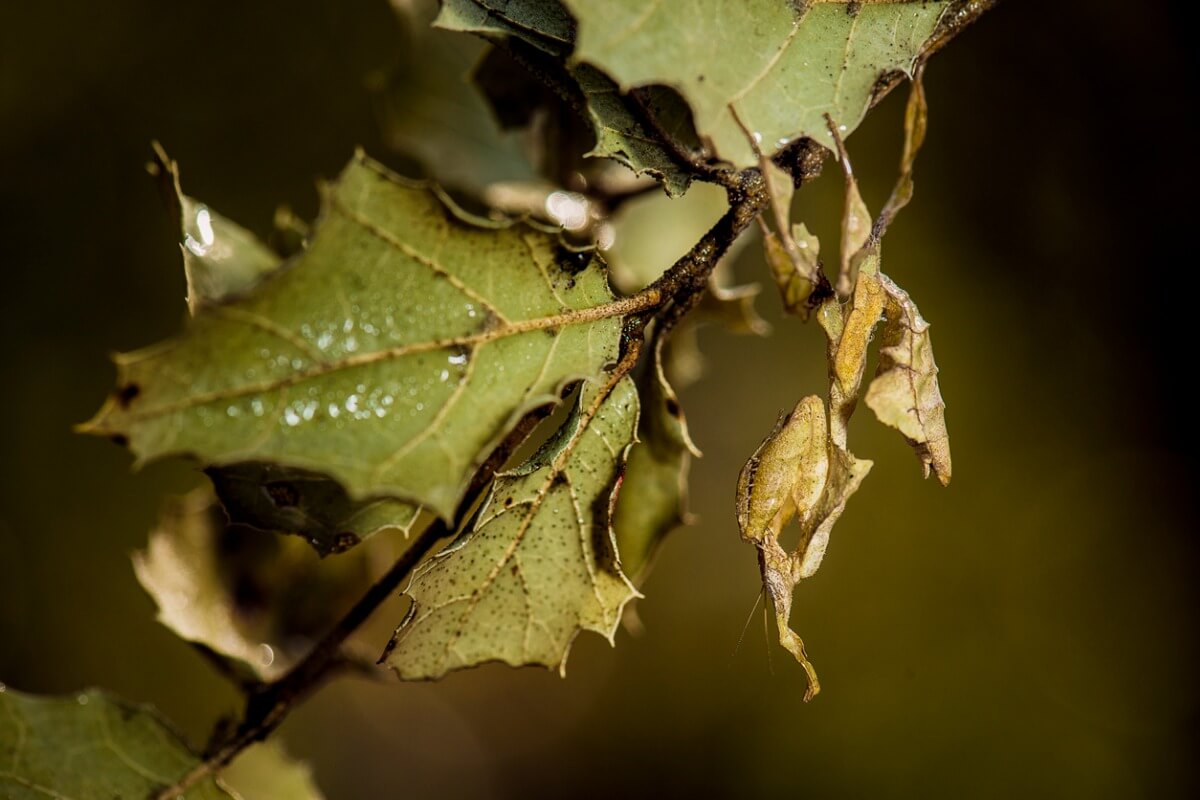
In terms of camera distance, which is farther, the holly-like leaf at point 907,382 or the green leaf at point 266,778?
the green leaf at point 266,778

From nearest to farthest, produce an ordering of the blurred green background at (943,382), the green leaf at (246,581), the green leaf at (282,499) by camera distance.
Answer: the green leaf at (282,499), the green leaf at (246,581), the blurred green background at (943,382)

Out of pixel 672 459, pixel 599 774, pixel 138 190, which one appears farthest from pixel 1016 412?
pixel 138 190

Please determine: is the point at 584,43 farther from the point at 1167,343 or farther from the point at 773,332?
the point at 1167,343

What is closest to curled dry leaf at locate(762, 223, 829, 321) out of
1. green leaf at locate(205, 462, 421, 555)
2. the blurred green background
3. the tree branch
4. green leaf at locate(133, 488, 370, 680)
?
the tree branch

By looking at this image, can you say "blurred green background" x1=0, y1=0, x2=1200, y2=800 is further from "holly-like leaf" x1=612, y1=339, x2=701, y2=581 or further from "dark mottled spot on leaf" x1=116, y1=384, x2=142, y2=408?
"dark mottled spot on leaf" x1=116, y1=384, x2=142, y2=408

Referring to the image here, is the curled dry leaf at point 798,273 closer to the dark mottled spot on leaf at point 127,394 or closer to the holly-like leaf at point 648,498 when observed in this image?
the holly-like leaf at point 648,498

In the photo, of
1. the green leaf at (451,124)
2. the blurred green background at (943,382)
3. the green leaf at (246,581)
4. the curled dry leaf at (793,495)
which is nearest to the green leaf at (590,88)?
the curled dry leaf at (793,495)
